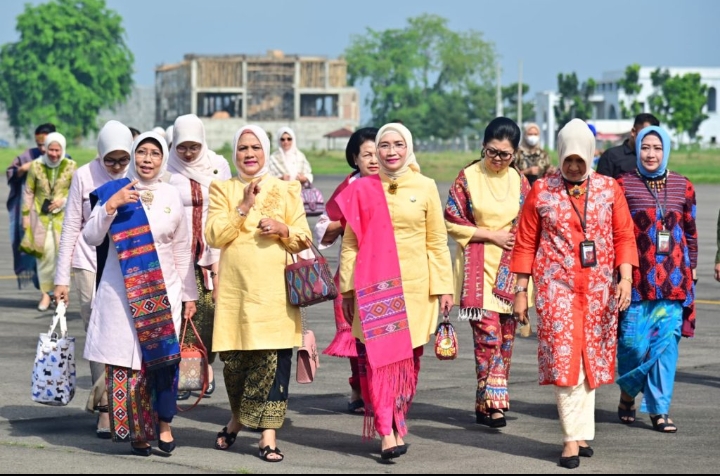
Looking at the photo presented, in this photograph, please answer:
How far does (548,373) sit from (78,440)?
278cm

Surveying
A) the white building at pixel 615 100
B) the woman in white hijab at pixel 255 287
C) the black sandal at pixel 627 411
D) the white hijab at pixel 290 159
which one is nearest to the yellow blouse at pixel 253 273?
the woman in white hijab at pixel 255 287

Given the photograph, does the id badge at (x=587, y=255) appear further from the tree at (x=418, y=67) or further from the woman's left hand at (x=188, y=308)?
the tree at (x=418, y=67)

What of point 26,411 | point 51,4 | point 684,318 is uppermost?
point 51,4

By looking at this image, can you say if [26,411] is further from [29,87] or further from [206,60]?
[29,87]

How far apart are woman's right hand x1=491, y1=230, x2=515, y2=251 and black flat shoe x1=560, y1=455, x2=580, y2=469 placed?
188 centimetres

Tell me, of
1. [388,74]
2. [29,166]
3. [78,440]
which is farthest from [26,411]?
[388,74]

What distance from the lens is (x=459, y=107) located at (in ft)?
488

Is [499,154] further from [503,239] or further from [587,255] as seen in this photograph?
[587,255]

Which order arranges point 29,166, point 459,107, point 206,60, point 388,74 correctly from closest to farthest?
point 29,166 < point 206,60 < point 459,107 < point 388,74

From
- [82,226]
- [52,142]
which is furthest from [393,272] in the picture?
[52,142]

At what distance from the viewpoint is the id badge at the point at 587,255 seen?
8227 millimetres

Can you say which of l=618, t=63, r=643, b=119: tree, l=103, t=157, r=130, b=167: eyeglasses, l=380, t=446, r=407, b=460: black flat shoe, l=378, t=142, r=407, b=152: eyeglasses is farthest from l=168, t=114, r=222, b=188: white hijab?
l=618, t=63, r=643, b=119: tree

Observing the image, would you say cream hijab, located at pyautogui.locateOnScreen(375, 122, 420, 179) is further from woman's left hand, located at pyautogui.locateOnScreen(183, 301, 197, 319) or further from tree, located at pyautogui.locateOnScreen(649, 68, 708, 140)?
tree, located at pyautogui.locateOnScreen(649, 68, 708, 140)

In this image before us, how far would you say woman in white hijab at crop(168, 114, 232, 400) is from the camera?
31.6 feet
